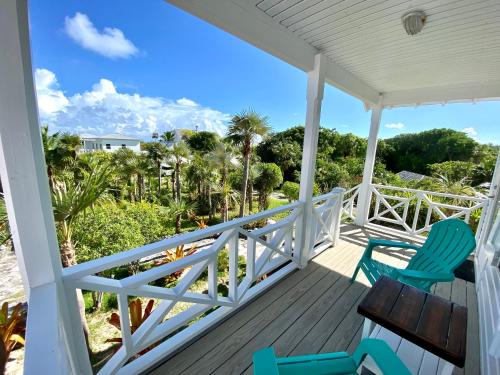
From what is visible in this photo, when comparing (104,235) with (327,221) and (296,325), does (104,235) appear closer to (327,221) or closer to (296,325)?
(327,221)

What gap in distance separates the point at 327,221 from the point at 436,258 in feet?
4.84

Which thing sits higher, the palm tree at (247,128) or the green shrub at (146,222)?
the palm tree at (247,128)

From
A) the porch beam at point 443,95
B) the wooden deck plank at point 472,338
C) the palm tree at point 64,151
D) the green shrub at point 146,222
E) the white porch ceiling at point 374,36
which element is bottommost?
the green shrub at point 146,222

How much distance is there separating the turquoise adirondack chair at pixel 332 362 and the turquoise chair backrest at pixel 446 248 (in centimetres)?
128

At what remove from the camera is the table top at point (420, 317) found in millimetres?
997

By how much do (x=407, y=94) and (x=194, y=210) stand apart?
541 inches

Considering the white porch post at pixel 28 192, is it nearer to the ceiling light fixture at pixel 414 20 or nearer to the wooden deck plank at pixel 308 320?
the wooden deck plank at pixel 308 320

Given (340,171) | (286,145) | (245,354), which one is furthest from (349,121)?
(245,354)

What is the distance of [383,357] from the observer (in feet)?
2.93

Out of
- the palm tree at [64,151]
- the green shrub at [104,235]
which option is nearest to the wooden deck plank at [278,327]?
the green shrub at [104,235]

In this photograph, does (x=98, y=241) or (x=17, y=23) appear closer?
(x=17, y=23)

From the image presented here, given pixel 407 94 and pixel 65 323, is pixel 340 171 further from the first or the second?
pixel 65 323

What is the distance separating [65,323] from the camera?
43.4 inches

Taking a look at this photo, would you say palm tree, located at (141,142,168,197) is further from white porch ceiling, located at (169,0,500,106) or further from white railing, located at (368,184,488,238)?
white porch ceiling, located at (169,0,500,106)
